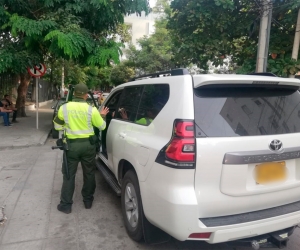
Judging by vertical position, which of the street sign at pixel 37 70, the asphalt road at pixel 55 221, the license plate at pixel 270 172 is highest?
the street sign at pixel 37 70

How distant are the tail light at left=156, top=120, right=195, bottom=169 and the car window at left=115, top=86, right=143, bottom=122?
108cm

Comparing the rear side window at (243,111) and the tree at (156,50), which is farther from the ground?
the tree at (156,50)

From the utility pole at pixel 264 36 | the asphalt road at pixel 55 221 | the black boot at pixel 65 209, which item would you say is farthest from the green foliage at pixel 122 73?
the black boot at pixel 65 209

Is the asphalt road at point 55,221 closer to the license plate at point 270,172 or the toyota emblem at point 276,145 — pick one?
the license plate at point 270,172

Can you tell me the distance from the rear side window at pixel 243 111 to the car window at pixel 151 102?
0.42 meters

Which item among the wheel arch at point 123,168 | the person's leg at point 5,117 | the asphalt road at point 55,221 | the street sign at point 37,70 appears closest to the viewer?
the asphalt road at point 55,221

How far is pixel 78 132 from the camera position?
11.0ft

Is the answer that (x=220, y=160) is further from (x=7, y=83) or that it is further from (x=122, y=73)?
(x=122, y=73)

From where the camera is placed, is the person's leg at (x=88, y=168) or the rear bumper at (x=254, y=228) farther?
the person's leg at (x=88, y=168)

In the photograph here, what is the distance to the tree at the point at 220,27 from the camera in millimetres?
7624

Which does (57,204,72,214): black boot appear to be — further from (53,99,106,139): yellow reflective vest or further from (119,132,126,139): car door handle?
(119,132,126,139): car door handle

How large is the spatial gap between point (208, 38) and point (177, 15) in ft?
4.19

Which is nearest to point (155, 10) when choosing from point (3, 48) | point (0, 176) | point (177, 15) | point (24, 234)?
point (177, 15)

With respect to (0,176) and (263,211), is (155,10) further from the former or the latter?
(263,211)
